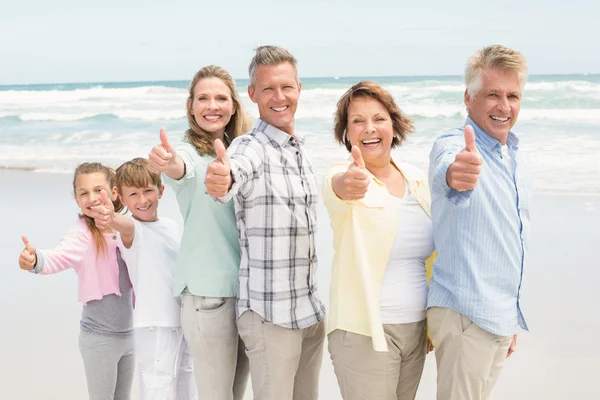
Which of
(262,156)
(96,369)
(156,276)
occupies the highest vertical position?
(262,156)

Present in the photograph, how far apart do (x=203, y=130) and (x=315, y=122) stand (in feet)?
44.5

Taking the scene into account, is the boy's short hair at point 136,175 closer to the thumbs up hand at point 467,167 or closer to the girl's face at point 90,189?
the girl's face at point 90,189

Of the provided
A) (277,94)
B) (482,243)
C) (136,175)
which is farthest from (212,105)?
(482,243)

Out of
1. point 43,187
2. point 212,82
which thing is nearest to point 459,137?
point 212,82

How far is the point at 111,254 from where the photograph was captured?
11.6 feet

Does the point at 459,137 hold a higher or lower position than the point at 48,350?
higher

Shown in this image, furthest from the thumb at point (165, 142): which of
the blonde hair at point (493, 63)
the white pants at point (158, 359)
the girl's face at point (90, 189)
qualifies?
the blonde hair at point (493, 63)

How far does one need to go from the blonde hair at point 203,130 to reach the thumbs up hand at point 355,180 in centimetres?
83

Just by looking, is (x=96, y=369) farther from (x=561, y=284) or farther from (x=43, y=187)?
(x=43, y=187)

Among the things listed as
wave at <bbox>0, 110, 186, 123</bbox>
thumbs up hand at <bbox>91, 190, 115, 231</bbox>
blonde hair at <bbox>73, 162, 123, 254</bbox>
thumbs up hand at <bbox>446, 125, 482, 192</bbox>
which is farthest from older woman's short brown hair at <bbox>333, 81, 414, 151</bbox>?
wave at <bbox>0, 110, 186, 123</bbox>

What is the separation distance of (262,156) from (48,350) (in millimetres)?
2871

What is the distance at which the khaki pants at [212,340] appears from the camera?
305 cm

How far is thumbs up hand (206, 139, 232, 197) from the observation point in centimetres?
254

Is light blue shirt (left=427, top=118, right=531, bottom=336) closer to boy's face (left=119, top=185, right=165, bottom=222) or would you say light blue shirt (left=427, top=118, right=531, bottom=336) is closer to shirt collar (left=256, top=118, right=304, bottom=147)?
shirt collar (left=256, top=118, right=304, bottom=147)
